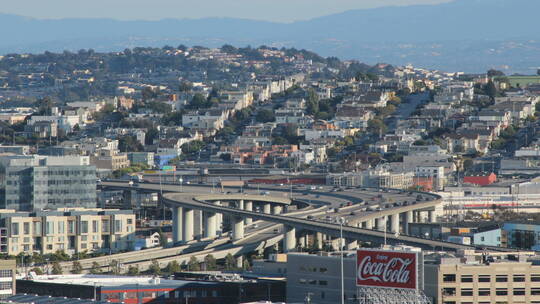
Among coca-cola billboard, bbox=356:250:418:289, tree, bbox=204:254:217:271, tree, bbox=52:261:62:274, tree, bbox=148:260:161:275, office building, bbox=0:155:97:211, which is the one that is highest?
coca-cola billboard, bbox=356:250:418:289

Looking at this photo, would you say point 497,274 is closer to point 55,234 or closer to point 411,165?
point 55,234

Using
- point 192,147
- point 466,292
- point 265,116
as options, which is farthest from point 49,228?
point 265,116

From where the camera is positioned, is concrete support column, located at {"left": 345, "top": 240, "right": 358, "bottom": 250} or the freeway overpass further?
concrete support column, located at {"left": 345, "top": 240, "right": 358, "bottom": 250}

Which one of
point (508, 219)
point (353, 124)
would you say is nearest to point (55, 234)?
point (508, 219)

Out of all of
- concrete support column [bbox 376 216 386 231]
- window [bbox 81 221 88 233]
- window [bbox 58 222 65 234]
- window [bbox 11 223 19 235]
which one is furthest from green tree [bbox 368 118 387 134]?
window [bbox 11 223 19 235]

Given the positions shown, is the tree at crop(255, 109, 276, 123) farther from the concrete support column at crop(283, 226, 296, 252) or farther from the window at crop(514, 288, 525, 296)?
the window at crop(514, 288, 525, 296)
